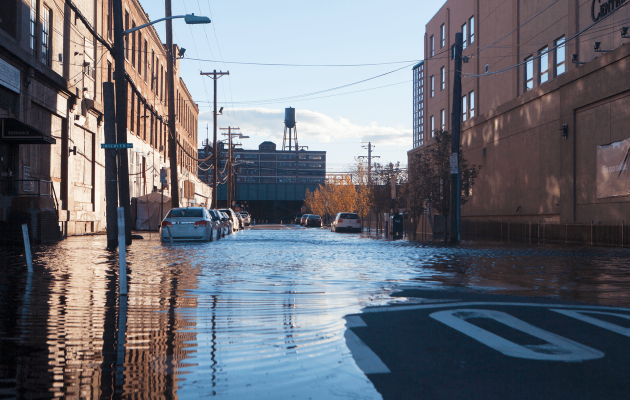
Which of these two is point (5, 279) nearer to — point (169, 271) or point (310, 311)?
point (169, 271)

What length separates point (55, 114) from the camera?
91.9 ft

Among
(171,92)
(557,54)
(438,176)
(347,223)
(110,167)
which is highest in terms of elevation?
(557,54)

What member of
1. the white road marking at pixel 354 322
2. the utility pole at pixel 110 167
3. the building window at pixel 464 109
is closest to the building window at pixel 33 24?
the utility pole at pixel 110 167

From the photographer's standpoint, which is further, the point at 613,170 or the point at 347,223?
the point at 347,223

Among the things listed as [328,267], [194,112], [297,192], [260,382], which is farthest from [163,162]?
[297,192]

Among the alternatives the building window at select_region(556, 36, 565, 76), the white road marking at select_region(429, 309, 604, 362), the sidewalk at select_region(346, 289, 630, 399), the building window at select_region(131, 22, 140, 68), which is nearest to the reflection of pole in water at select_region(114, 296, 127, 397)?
the sidewalk at select_region(346, 289, 630, 399)

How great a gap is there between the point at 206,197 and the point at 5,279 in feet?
262

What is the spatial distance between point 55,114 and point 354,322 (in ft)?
81.9

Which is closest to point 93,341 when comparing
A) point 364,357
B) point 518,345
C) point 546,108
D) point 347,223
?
point 364,357

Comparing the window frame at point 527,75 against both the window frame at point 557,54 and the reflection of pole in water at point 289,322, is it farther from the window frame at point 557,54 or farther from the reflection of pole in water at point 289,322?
the reflection of pole in water at point 289,322

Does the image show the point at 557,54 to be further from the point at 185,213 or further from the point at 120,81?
the point at 120,81

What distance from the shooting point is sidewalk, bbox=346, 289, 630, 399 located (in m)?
4.06

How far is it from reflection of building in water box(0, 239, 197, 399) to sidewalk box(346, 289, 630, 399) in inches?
60.3

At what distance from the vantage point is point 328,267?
13391 mm
